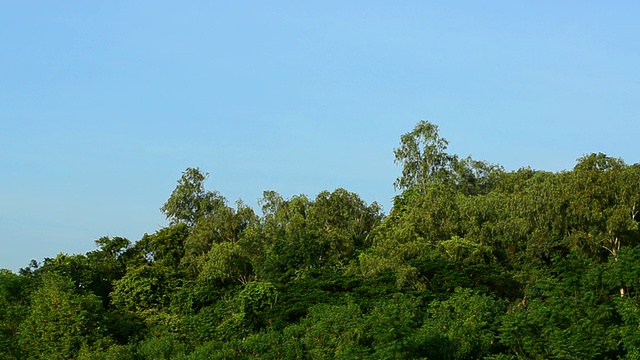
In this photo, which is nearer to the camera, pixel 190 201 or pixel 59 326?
pixel 59 326

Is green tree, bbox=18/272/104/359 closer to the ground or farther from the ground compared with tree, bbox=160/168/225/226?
closer to the ground

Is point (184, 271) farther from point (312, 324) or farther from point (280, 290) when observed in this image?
→ point (312, 324)

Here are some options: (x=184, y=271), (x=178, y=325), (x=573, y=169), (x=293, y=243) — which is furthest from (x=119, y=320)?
(x=573, y=169)

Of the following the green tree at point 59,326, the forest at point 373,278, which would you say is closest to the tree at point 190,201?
the forest at point 373,278

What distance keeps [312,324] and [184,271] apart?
597 inches

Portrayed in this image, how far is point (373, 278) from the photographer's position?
4238 cm

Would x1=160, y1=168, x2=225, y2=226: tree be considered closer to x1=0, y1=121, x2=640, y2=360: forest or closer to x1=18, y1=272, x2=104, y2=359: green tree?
x1=0, y1=121, x2=640, y2=360: forest

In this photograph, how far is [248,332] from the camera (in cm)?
4034

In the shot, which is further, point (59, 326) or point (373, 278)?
point (373, 278)

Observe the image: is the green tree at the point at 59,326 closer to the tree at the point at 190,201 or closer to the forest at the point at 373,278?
the forest at the point at 373,278

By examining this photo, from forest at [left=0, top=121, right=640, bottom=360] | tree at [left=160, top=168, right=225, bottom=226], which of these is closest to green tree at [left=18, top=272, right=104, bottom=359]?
forest at [left=0, top=121, right=640, bottom=360]

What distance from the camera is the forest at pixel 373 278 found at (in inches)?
1234

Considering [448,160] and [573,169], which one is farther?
[448,160]

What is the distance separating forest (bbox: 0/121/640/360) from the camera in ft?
103
